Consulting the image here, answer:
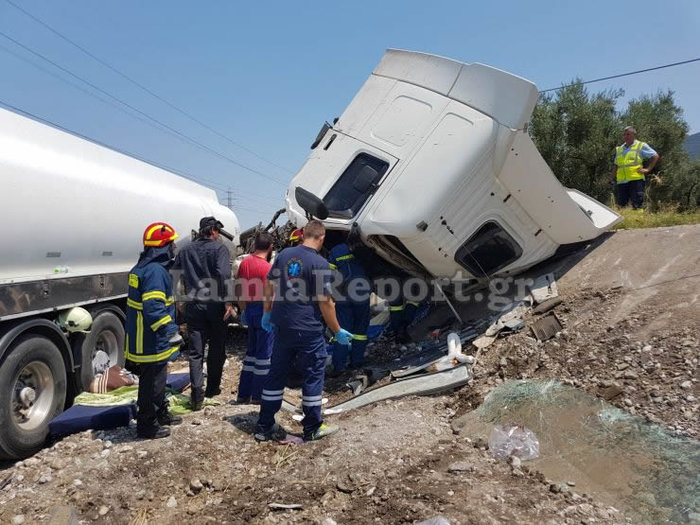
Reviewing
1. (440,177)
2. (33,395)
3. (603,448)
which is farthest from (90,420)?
(603,448)

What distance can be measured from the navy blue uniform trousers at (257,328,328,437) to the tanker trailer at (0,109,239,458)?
1.84 m

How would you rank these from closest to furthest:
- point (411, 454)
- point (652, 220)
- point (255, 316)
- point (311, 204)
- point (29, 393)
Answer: point (411, 454) → point (29, 393) → point (255, 316) → point (311, 204) → point (652, 220)

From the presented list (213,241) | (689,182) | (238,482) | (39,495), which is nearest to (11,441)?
(39,495)

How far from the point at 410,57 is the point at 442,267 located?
2.29 metres

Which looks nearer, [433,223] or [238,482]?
[238,482]

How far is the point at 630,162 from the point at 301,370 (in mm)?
6364

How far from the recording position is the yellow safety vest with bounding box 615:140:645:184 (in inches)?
305

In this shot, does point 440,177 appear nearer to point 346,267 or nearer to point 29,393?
point 346,267

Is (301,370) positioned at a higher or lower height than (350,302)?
lower

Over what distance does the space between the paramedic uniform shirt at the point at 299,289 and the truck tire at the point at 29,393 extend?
78.1 inches

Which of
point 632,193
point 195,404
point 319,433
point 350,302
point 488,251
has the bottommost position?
point 195,404

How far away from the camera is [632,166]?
7.90 m

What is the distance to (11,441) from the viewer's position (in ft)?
12.6

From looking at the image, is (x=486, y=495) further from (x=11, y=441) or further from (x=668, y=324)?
(x=11, y=441)
